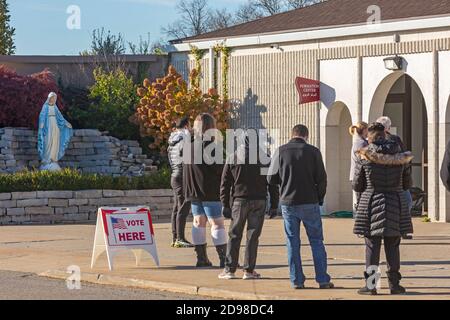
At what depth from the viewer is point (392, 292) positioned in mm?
13500

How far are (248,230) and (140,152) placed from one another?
15553mm

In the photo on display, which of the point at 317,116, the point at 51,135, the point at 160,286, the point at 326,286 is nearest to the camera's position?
the point at 326,286

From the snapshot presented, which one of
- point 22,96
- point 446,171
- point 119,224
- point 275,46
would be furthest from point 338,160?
point 446,171

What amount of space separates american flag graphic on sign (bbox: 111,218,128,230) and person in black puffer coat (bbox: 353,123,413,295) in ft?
13.3

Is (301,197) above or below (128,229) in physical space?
above

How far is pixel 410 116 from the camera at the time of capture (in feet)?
90.0

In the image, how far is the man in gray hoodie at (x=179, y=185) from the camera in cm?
1842

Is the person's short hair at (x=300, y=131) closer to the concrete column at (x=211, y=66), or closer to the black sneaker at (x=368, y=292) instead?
the black sneaker at (x=368, y=292)

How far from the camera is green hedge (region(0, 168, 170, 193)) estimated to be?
2475cm

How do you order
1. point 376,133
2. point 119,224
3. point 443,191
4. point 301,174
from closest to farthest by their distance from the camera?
point 376,133 → point 301,174 → point 119,224 → point 443,191

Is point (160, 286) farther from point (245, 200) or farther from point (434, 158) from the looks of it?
point (434, 158)

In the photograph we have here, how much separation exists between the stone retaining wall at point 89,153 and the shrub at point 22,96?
0.61 m

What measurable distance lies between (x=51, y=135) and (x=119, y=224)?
477 inches

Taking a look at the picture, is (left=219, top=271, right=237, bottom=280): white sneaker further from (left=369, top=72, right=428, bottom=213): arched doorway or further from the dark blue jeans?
(left=369, top=72, right=428, bottom=213): arched doorway
